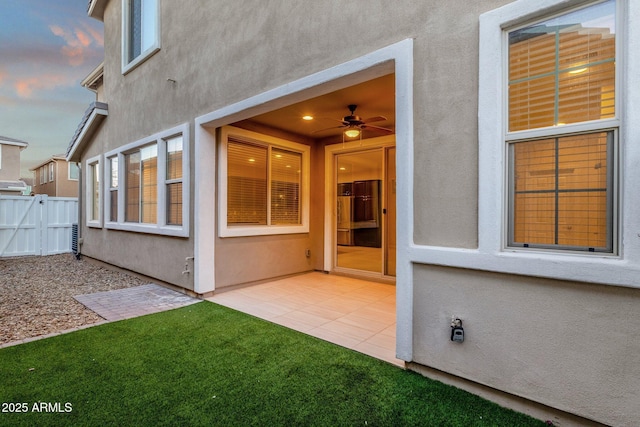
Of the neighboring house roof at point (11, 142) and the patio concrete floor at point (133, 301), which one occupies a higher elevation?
the neighboring house roof at point (11, 142)

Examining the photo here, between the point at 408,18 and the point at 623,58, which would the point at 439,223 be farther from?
the point at 408,18

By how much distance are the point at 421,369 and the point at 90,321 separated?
4.13 m

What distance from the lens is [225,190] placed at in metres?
5.42

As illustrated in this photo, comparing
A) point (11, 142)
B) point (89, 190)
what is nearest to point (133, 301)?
point (89, 190)

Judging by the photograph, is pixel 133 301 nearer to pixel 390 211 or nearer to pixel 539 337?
pixel 390 211

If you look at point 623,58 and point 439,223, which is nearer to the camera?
point 623,58

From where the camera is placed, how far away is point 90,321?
13.4ft

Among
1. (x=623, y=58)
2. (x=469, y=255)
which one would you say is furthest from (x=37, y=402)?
(x=623, y=58)

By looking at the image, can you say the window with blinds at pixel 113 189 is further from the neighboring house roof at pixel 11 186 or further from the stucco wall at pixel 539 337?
the neighboring house roof at pixel 11 186

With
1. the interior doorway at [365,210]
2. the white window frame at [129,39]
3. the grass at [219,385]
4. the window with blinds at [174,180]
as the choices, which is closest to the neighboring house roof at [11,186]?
the white window frame at [129,39]

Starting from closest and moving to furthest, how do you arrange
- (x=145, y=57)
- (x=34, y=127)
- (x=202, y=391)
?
(x=202, y=391), (x=145, y=57), (x=34, y=127)

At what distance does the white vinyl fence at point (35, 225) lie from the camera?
32.3 feet

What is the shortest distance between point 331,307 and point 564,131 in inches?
138

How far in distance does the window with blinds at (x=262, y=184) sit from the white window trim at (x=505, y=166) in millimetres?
4324
